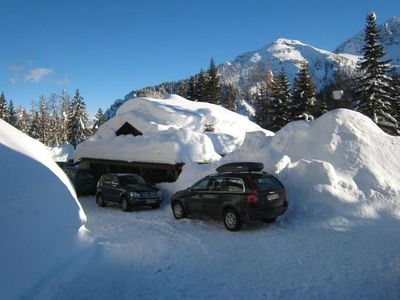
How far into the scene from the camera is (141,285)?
6.88 m

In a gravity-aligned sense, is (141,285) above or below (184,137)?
below

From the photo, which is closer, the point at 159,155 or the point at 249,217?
the point at 249,217

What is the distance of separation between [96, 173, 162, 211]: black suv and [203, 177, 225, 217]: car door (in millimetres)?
4218

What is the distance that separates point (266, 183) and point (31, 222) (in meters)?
7.11

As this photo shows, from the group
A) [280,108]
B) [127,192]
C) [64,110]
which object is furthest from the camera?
[64,110]

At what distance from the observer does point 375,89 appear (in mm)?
31969

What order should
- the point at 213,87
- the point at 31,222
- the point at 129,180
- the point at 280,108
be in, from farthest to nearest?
the point at 213,87
the point at 280,108
the point at 129,180
the point at 31,222

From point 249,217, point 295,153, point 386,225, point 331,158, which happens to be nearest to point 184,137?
point 295,153

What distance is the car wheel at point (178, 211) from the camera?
13.7m

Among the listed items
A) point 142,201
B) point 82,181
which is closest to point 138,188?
point 142,201

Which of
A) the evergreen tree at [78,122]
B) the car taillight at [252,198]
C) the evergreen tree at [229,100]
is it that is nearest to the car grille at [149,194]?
the car taillight at [252,198]

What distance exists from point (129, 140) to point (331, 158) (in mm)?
13099

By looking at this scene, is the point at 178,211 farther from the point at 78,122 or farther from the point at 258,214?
the point at 78,122

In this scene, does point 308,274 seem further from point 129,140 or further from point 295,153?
point 129,140
